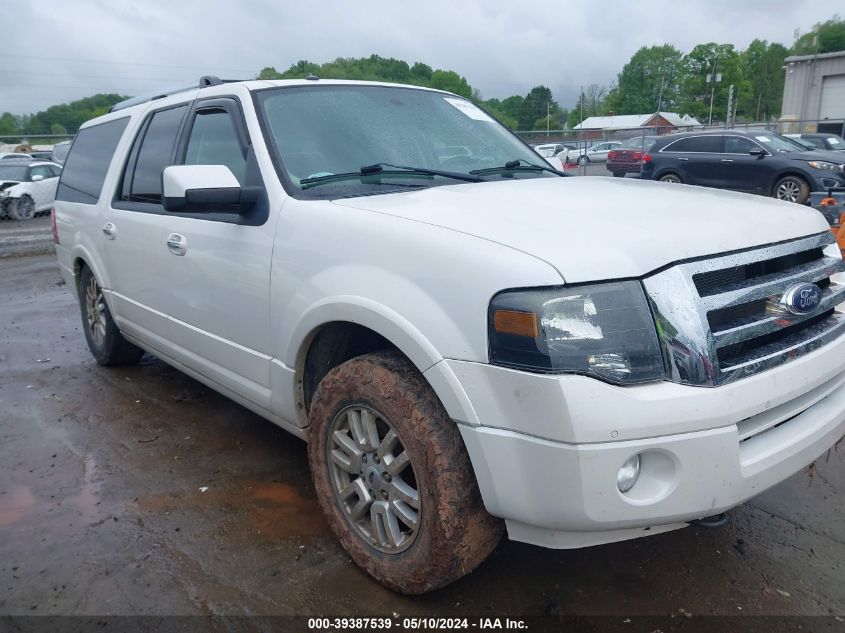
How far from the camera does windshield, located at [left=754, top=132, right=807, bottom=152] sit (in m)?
14.3

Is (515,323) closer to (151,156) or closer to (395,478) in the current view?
(395,478)

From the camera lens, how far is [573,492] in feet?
6.53

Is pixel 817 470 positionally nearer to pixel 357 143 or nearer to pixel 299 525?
pixel 299 525

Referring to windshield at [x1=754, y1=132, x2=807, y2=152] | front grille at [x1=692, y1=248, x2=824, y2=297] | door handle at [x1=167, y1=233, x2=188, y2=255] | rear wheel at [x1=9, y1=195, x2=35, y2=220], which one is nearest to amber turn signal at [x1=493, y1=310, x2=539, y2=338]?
front grille at [x1=692, y1=248, x2=824, y2=297]

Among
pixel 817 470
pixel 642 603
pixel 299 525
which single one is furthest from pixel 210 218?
pixel 817 470

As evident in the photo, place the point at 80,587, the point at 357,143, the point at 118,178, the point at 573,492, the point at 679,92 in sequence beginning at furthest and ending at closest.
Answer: the point at 679,92 → the point at 118,178 → the point at 357,143 → the point at 80,587 → the point at 573,492

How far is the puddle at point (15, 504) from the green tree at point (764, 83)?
101 meters

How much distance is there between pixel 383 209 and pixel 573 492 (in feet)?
4.00

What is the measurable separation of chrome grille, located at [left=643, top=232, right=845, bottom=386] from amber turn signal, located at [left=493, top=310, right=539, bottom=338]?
0.37 metres

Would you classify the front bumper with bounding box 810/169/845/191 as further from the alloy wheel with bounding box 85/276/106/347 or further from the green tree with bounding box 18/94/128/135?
the green tree with bounding box 18/94/128/135

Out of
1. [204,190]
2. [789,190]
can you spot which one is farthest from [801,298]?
[789,190]

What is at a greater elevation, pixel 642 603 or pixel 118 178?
pixel 118 178

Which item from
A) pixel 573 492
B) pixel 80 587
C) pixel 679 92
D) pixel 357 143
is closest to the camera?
pixel 573 492

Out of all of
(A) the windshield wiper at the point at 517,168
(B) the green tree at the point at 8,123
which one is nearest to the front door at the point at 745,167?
(A) the windshield wiper at the point at 517,168
